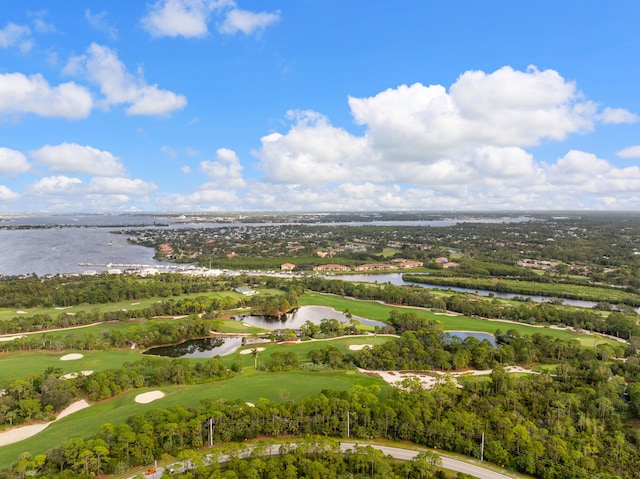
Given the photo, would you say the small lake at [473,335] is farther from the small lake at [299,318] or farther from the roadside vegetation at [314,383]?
the small lake at [299,318]

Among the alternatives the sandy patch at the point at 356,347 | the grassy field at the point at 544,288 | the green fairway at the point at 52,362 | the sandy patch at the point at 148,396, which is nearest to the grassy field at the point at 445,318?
the sandy patch at the point at 356,347

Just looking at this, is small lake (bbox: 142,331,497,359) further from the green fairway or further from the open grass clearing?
the open grass clearing

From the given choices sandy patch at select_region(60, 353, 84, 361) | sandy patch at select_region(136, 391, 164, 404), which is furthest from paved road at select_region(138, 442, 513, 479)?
sandy patch at select_region(60, 353, 84, 361)

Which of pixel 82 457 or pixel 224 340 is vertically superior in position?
pixel 82 457

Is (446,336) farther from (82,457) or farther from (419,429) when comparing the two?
(82,457)

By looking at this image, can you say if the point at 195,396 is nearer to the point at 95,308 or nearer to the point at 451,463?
the point at 451,463

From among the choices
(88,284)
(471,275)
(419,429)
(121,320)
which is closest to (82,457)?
(419,429)
